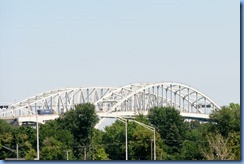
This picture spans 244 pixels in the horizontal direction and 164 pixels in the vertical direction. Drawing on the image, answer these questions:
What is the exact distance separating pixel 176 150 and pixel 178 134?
2976mm

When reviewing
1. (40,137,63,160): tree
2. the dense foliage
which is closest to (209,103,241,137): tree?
the dense foliage

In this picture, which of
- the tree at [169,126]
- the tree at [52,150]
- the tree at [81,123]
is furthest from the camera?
the tree at [169,126]

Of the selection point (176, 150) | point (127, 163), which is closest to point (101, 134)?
point (176, 150)

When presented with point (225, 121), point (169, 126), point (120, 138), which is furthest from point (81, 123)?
point (225, 121)

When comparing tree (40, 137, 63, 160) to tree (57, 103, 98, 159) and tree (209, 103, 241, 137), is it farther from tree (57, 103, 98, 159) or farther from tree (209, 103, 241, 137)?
tree (209, 103, 241, 137)

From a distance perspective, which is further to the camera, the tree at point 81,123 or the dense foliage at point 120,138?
the tree at point 81,123

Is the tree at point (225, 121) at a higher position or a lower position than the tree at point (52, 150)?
higher

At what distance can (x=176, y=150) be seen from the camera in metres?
50.6

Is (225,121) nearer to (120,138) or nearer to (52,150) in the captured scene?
(120,138)

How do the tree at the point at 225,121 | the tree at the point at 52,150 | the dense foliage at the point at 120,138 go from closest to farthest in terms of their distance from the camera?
the tree at the point at 52,150
the dense foliage at the point at 120,138
the tree at the point at 225,121

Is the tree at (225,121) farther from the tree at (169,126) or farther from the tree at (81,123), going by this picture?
the tree at (81,123)

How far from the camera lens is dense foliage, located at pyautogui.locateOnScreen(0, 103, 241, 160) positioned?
44125 mm

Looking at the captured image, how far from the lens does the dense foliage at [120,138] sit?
44125mm

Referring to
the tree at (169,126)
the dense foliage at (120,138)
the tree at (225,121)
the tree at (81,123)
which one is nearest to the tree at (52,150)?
the dense foliage at (120,138)
